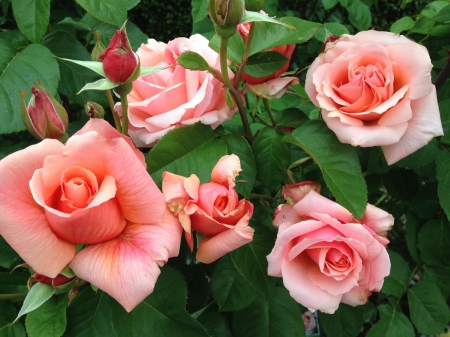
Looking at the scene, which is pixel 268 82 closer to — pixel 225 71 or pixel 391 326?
pixel 225 71

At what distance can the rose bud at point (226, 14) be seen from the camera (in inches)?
19.2

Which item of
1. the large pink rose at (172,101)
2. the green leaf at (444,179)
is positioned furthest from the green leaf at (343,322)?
the large pink rose at (172,101)

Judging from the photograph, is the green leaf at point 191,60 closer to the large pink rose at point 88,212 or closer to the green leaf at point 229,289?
the large pink rose at point 88,212

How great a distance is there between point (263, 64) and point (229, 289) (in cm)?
38

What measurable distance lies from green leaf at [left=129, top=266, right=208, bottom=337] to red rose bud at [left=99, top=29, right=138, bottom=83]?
29 cm

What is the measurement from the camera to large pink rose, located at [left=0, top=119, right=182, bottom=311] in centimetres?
41

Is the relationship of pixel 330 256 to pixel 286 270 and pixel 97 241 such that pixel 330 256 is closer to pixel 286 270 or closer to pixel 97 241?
pixel 286 270

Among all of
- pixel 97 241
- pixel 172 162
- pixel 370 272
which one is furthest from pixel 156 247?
pixel 370 272

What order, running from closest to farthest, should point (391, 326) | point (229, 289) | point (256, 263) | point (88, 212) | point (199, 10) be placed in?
point (88, 212) < point (256, 263) < point (229, 289) < point (391, 326) < point (199, 10)

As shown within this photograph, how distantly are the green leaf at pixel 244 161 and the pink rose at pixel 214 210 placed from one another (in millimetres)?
108

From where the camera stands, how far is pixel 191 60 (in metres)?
A: 0.54

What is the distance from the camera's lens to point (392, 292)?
93 cm

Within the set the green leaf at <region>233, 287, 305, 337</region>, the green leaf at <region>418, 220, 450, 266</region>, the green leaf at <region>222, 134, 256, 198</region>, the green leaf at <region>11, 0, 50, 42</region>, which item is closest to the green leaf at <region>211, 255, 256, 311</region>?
the green leaf at <region>233, 287, 305, 337</region>

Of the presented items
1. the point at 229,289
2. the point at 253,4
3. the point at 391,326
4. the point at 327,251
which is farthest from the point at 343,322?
the point at 253,4
